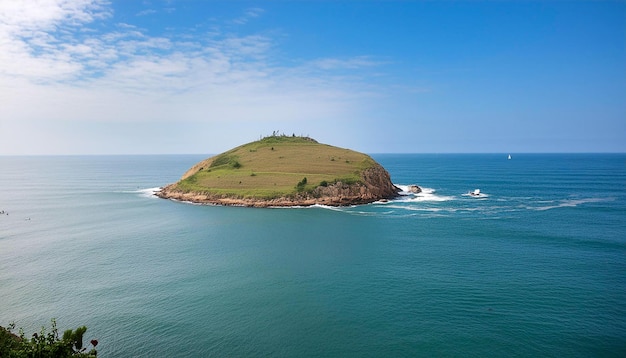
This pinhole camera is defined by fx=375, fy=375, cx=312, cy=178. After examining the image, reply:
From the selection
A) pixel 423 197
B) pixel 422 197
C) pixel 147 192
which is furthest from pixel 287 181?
pixel 147 192

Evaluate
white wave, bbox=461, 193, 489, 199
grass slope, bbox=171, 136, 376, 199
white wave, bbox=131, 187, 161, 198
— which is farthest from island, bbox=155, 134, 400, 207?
white wave, bbox=461, 193, 489, 199

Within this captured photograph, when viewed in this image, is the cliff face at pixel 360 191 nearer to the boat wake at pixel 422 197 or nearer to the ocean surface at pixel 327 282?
the boat wake at pixel 422 197

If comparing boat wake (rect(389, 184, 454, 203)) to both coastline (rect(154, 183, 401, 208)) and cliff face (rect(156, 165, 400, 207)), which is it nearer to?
cliff face (rect(156, 165, 400, 207))

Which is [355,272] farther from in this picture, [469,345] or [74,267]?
[74,267]

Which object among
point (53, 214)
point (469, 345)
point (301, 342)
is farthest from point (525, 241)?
point (53, 214)

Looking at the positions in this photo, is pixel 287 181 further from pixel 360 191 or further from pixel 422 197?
pixel 422 197

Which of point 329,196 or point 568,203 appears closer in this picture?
point 568,203

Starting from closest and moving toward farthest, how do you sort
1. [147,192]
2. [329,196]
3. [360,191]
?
1. [329,196]
2. [360,191]
3. [147,192]
